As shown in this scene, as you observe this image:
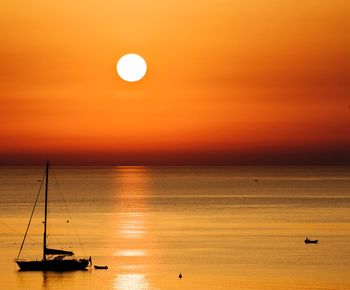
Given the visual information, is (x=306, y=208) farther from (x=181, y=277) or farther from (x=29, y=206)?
(x=181, y=277)

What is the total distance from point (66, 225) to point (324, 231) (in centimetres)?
4329

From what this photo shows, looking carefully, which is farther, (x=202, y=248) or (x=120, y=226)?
(x=120, y=226)

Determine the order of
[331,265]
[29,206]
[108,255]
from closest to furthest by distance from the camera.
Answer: [331,265] < [108,255] < [29,206]

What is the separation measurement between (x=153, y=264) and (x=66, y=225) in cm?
5091

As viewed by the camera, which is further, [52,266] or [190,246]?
[190,246]

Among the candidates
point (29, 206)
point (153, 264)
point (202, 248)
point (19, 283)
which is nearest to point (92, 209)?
point (29, 206)

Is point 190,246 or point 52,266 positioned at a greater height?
point 190,246

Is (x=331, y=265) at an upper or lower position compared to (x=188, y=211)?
lower

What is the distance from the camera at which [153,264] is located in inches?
3472

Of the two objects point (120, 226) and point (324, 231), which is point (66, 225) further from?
point (324, 231)

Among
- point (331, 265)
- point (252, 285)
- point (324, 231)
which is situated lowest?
point (252, 285)

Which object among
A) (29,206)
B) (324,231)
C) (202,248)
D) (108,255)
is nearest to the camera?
(108,255)

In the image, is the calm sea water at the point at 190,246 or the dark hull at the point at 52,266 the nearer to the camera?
the calm sea water at the point at 190,246

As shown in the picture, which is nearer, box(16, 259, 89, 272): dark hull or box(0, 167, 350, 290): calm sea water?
box(0, 167, 350, 290): calm sea water
